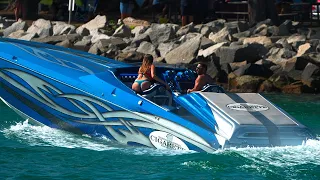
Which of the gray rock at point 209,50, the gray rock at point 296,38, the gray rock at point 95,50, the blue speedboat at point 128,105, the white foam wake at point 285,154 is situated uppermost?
the blue speedboat at point 128,105

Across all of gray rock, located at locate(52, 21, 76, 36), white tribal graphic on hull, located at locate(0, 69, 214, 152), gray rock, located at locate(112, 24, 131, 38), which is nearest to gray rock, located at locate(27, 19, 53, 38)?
gray rock, located at locate(52, 21, 76, 36)

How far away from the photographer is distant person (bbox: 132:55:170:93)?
1341cm

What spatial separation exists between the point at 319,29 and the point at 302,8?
3.85 metres

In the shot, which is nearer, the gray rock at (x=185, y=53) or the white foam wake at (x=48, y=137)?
the white foam wake at (x=48, y=137)

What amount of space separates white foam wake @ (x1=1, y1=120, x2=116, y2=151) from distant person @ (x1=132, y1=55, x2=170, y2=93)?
96 centimetres

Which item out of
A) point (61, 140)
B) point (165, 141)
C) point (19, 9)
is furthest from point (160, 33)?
point (165, 141)

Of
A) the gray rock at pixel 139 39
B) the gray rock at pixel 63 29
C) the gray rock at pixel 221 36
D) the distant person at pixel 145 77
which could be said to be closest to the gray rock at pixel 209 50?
the gray rock at pixel 221 36

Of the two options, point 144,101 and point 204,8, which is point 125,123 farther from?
point 204,8

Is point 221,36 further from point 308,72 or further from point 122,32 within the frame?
point 308,72

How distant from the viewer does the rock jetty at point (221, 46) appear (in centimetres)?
2167

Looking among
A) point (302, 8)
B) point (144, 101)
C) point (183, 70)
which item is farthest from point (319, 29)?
point (144, 101)

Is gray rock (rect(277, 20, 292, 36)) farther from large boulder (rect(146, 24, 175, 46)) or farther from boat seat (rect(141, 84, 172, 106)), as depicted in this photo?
boat seat (rect(141, 84, 172, 106))

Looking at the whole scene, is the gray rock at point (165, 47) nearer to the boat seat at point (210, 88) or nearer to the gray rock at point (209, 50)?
the gray rock at point (209, 50)

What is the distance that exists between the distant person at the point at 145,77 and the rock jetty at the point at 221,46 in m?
7.72
